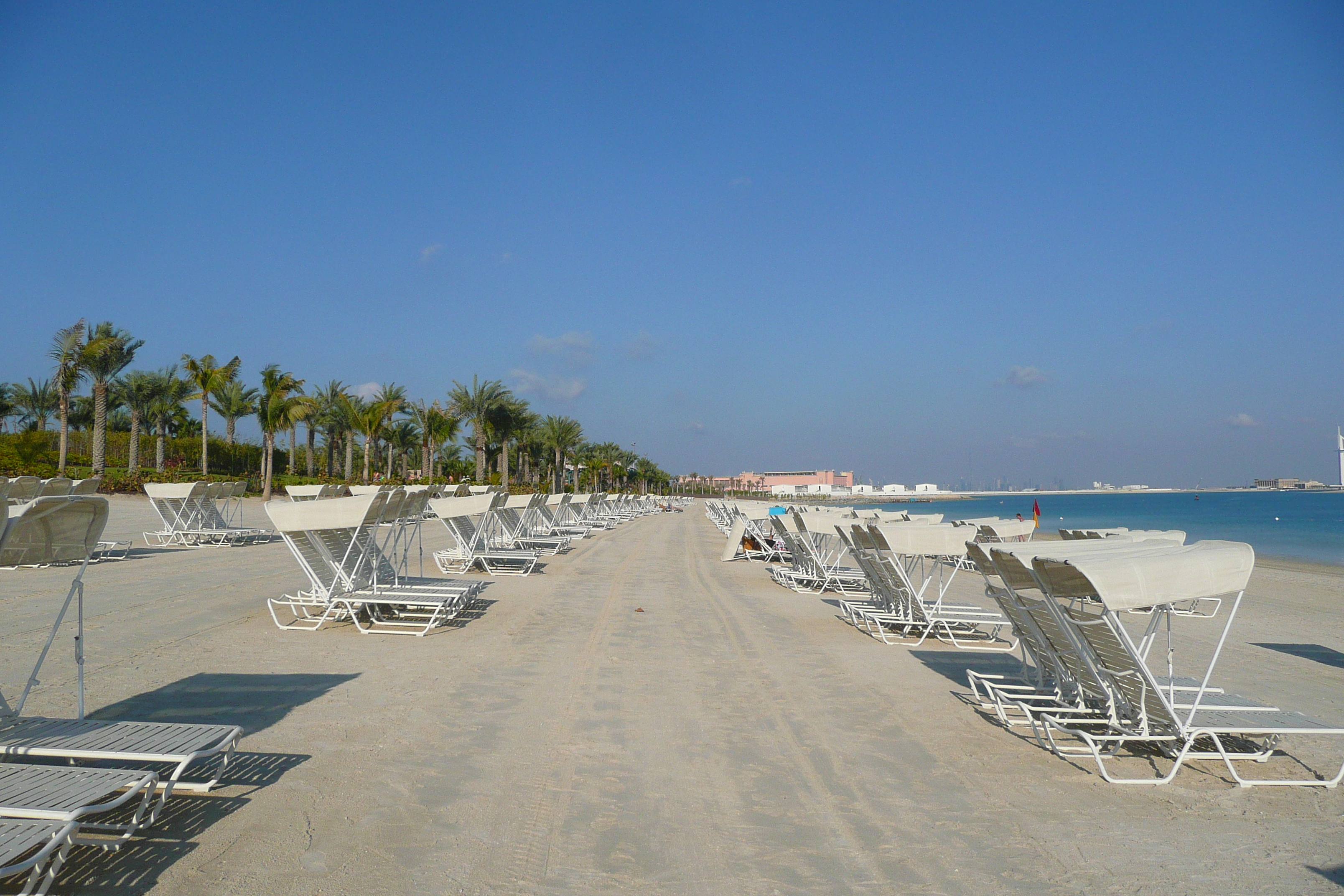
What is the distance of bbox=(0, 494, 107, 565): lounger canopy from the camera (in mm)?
3508

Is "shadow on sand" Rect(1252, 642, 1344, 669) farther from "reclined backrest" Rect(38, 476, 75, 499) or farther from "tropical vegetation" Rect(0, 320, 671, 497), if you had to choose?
"tropical vegetation" Rect(0, 320, 671, 497)

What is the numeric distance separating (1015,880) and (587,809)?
6.02 feet

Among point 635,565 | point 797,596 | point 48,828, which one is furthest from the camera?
point 635,565

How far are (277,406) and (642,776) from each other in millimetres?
41148

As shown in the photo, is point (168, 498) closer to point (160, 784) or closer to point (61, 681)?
point (61, 681)

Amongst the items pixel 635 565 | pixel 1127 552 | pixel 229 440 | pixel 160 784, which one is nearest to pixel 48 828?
pixel 160 784

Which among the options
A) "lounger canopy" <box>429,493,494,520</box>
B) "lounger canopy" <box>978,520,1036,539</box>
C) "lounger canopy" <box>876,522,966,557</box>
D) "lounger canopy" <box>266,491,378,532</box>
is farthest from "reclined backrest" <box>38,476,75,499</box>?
"lounger canopy" <box>978,520,1036,539</box>

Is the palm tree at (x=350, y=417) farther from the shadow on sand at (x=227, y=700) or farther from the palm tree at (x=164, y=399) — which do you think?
the shadow on sand at (x=227, y=700)

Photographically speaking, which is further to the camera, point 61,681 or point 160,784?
point 61,681

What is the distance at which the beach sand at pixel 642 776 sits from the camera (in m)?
3.15

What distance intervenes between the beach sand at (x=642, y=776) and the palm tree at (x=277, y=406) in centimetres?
3375

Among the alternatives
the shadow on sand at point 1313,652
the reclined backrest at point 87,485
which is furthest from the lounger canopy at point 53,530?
the reclined backrest at point 87,485

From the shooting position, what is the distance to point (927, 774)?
14.2ft

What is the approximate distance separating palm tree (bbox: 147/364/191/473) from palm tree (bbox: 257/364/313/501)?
518 centimetres
